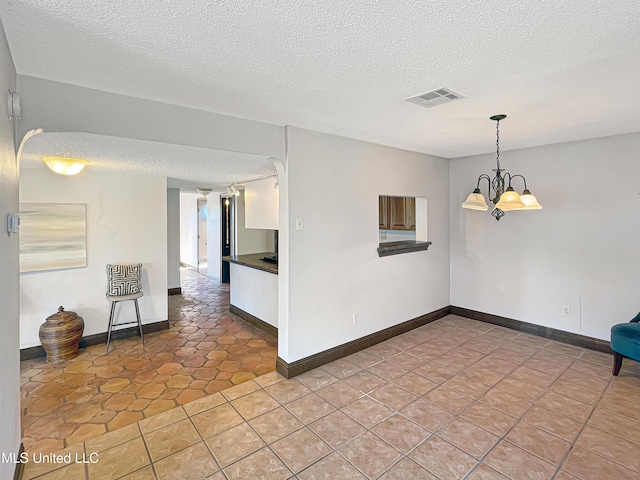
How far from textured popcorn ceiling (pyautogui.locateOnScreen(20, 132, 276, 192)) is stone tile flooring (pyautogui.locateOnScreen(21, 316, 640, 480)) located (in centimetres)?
214

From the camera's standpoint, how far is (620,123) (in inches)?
122

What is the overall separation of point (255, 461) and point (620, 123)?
13.9ft

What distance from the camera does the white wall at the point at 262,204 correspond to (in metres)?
4.34

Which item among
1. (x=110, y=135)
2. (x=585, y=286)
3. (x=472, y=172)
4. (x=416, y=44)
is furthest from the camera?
(x=472, y=172)

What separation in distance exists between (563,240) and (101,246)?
5722 mm

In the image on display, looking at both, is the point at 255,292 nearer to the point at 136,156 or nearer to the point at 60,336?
the point at 60,336

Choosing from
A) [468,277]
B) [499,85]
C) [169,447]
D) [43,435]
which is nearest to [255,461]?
[169,447]

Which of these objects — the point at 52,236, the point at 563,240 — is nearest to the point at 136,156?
the point at 52,236

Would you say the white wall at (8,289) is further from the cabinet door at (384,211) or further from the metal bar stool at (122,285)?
the cabinet door at (384,211)

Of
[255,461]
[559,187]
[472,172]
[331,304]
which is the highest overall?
[472,172]

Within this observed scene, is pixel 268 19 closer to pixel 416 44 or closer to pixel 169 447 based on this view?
pixel 416 44

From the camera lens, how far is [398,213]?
5.94 meters

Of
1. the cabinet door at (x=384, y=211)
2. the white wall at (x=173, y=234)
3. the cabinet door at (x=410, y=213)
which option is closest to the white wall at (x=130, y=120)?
the cabinet door at (x=410, y=213)

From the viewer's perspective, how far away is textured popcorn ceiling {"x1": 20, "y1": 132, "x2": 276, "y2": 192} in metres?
2.49
